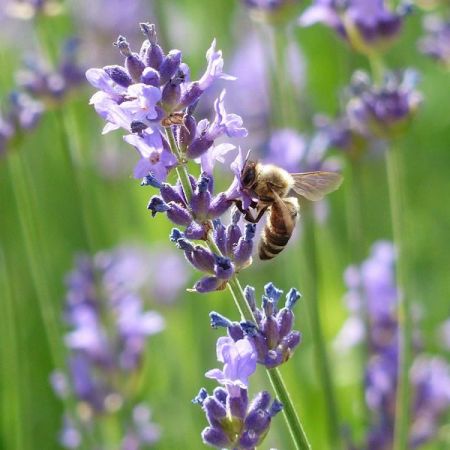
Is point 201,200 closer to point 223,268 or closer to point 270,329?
point 223,268

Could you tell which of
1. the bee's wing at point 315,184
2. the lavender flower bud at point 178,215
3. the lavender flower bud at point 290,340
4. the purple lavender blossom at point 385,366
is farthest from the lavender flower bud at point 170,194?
the purple lavender blossom at point 385,366

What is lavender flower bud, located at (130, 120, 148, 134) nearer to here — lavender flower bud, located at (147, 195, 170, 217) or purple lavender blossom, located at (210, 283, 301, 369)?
lavender flower bud, located at (147, 195, 170, 217)

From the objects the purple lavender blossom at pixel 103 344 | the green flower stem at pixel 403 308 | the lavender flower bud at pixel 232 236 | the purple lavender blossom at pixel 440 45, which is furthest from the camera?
the purple lavender blossom at pixel 103 344

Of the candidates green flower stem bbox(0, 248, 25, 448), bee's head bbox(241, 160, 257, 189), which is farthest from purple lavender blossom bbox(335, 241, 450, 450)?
bee's head bbox(241, 160, 257, 189)

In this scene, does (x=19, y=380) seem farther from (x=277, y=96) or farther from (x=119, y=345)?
(x=277, y=96)

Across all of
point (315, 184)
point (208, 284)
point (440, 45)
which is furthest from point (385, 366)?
point (208, 284)

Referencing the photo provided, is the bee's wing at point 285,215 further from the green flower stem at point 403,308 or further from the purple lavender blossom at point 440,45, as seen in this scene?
the purple lavender blossom at point 440,45
